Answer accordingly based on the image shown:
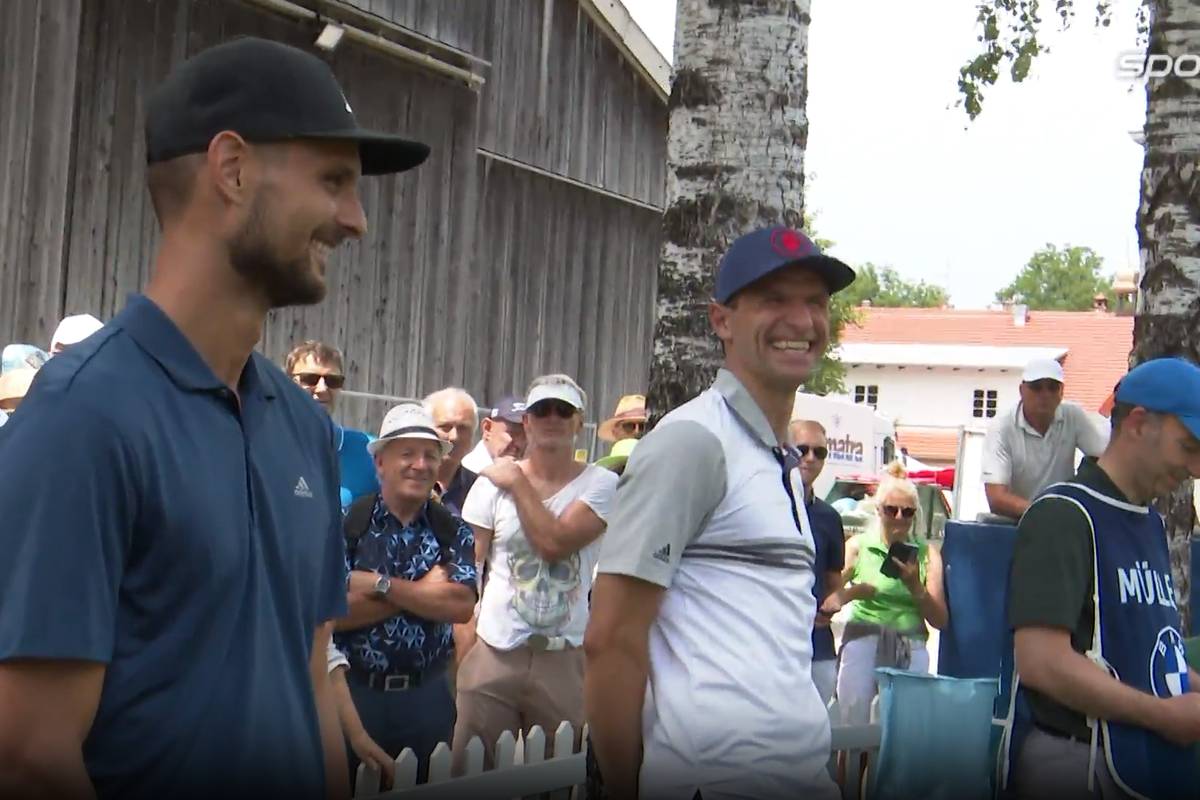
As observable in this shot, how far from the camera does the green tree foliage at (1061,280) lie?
120m

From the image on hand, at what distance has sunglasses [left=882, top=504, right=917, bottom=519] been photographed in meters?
8.15

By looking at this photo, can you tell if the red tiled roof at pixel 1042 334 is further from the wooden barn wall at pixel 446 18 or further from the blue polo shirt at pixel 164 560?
the blue polo shirt at pixel 164 560

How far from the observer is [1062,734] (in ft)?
12.3

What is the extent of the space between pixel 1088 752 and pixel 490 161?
11479 mm

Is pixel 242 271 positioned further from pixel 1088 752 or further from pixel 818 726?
pixel 1088 752

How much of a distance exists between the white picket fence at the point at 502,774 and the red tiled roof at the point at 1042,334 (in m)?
55.6

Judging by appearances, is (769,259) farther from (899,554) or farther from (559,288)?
(559,288)

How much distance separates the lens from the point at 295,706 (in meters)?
2.18

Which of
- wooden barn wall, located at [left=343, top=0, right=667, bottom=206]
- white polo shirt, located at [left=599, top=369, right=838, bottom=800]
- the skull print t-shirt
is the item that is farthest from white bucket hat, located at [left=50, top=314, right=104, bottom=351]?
wooden barn wall, located at [left=343, top=0, right=667, bottom=206]

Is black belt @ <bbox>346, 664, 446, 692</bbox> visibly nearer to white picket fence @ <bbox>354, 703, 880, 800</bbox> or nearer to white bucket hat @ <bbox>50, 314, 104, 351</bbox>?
white picket fence @ <bbox>354, 703, 880, 800</bbox>

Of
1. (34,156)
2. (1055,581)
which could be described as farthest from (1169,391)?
(34,156)

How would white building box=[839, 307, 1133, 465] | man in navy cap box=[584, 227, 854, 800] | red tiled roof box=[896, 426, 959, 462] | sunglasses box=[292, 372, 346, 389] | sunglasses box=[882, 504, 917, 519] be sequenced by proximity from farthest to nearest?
red tiled roof box=[896, 426, 959, 462] → white building box=[839, 307, 1133, 465] → sunglasses box=[882, 504, 917, 519] → sunglasses box=[292, 372, 346, 389] → man in navy cap box=[584, 227, 854, 800]

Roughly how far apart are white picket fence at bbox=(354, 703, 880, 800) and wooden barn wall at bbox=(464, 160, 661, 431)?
864 centimetres

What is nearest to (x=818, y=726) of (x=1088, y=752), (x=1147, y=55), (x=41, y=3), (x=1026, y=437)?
(x=1088, y=752)
